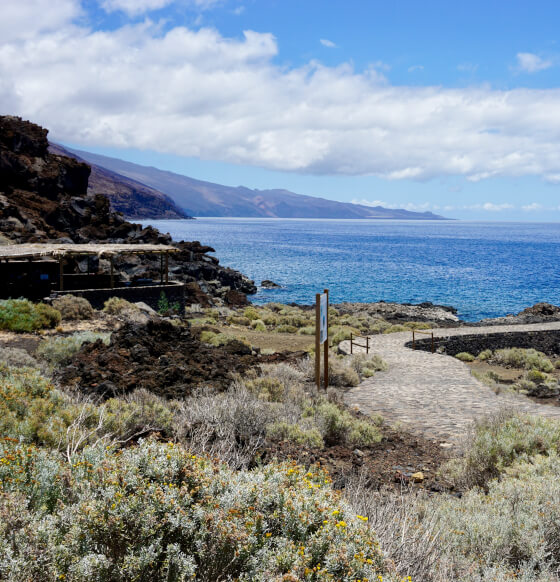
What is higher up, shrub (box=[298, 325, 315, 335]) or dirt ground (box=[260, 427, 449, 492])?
dirt ground (box=[260, 427, 449, 492])

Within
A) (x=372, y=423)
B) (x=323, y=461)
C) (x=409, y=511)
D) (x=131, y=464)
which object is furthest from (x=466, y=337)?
(x=131, y=464)

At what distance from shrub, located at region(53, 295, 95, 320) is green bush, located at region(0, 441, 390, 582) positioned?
46.5 ft

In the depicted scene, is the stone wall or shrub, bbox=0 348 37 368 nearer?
shrub, bbox=0 348 37 368

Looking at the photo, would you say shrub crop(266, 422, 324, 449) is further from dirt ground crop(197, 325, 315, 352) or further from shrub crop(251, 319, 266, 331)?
shrub crop(251, 319, 266, 331)

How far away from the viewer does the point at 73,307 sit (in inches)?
662

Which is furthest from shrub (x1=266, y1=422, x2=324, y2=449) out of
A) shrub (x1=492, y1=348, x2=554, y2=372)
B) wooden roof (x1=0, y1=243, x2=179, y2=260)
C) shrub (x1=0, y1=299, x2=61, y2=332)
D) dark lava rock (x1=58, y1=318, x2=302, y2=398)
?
wooden roof (x1=0, y1=243, x2=179, y2=260)

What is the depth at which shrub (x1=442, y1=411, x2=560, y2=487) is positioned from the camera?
5688 millimetres

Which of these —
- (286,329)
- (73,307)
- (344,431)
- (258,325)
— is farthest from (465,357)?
(73,307)

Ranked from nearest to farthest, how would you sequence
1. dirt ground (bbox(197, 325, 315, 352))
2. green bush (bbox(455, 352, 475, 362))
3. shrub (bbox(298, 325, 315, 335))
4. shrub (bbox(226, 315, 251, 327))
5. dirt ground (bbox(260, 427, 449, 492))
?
dirt ground (bbox(260, 427, 449, 492)) → dirt ground (bbox(197, 325, 315, 352)) → green bush (bbox(455, 352, 475, 362)) → shrub (bbox(298, 325, 315, 335)) → shrub (bbox(226, 315, 251, 327))

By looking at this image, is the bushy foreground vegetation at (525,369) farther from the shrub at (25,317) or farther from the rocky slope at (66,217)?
the rocky slope at (66,217)

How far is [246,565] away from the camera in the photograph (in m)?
2.64

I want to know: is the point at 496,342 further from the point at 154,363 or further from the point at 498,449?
the point at 498,449

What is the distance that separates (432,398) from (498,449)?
15.7 ft

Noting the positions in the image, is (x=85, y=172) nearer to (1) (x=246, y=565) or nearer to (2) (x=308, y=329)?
(2) (x=308, y=329)
